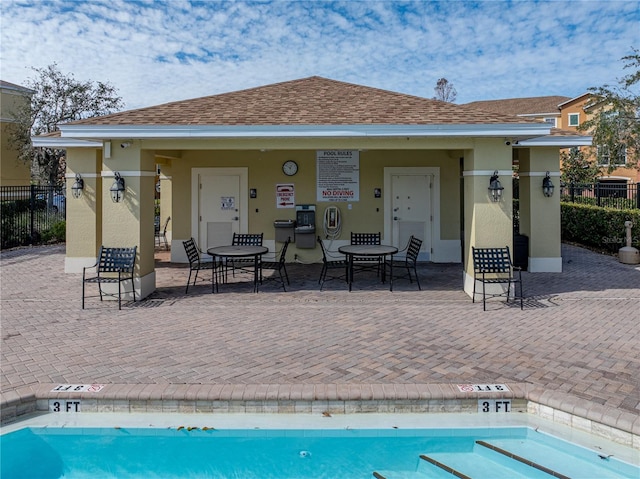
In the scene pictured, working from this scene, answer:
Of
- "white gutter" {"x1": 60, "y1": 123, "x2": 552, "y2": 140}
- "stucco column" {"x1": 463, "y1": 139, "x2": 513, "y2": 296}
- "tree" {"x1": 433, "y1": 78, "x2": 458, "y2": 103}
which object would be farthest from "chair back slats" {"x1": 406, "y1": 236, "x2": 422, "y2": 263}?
"tree" {"x1": 433, "y1": 78, "x2": 458, "y2": 103}

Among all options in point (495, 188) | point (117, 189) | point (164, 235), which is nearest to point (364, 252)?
point (495, 188)

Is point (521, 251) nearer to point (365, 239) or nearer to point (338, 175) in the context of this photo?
point (365, 239)

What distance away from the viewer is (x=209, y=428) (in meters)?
4.05

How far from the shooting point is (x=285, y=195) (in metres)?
12.1

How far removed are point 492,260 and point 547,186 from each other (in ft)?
12.6

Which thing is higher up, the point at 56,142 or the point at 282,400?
the point at 56,142

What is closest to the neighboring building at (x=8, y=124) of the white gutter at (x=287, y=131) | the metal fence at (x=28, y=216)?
the metal fence at (x=28, y=216)

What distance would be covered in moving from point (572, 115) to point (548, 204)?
34333 millimetres

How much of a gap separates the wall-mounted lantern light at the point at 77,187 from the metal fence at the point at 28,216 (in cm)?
505

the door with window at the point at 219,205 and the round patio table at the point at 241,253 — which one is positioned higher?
the door with window at the point at 219,205

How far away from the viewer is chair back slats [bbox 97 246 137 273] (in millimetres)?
7836

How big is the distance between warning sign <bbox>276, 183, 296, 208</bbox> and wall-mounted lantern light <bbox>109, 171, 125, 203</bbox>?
15.2 ft

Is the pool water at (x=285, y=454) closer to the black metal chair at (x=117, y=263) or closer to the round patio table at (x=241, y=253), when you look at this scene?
the black metal chair at (x=117, y=263)

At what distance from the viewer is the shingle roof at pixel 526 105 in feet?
142
